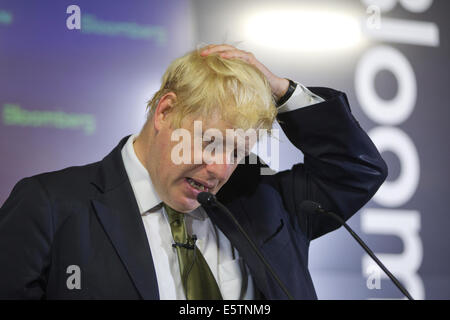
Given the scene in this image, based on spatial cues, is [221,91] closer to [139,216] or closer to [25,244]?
[139,216]

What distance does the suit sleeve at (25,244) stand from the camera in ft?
4.51

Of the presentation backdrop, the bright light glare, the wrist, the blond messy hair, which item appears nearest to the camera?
the blond messy hair

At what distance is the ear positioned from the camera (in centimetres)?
155

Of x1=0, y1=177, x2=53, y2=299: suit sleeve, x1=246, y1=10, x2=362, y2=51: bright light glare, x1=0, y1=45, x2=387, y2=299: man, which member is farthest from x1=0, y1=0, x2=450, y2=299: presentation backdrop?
x1=0, y1=177, x2=53, y2=299: suit sleeve

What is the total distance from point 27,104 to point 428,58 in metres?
1.63

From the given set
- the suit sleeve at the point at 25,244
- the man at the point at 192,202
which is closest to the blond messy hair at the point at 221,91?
the man at the point at 192,202

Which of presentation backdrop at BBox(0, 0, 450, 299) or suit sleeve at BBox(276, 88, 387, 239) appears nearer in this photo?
suit sleeve at BBox(276, 88, 387, 239)

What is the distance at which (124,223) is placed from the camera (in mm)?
1498

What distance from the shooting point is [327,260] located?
2340 millimetres

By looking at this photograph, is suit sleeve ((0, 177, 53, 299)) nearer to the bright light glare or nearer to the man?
the man

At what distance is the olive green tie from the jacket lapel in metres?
0.09

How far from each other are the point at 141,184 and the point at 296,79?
100 centimetres

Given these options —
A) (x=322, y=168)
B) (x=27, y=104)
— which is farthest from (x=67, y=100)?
(x=322, y=168)

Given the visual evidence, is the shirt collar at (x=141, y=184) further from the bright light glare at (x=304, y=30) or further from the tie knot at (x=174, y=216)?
the bright light glare at (x=304, y=30)
